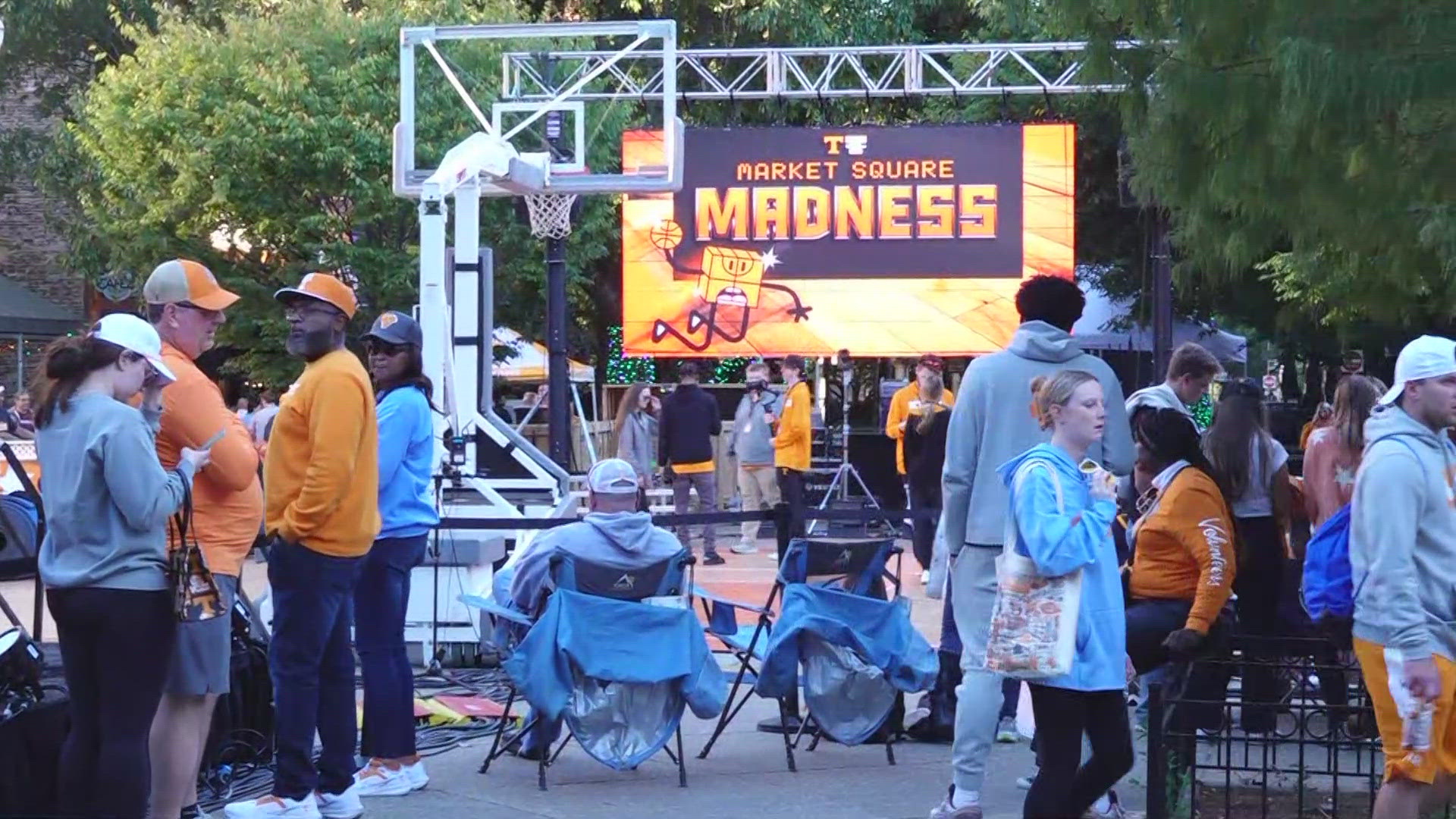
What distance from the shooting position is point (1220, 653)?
679 centimetres

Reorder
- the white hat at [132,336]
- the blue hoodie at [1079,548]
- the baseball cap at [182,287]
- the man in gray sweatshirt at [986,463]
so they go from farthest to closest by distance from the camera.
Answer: the man in gray sweatshirt at [986,463] → the baseball cap at [182,287] → the white hat at [132,336] → the blue hoodie at [1079,548]

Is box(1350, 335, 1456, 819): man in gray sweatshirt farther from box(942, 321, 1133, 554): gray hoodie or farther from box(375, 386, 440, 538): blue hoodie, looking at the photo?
box(375, 386, 440, 538): blue hoodie

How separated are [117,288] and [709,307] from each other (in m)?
10.8

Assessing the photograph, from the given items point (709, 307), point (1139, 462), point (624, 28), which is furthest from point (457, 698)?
point (709, 307)

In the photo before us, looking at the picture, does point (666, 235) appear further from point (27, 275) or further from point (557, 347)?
point (27, 275)

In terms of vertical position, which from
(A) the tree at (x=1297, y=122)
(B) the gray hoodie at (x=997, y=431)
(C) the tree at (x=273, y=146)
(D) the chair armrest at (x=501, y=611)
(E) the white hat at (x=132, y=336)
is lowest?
(D) the chair armrest at (x=501, y=611)

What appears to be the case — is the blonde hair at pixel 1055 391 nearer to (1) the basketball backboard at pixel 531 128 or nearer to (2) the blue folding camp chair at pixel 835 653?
(2) the blue folding camp chair at pixel 835 653

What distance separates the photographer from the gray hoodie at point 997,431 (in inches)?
243

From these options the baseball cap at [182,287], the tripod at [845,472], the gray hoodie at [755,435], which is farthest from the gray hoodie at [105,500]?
the tripod at [845,472]

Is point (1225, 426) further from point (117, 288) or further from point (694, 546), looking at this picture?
point (117, 288)

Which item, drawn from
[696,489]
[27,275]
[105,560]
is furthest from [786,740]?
[27,275]

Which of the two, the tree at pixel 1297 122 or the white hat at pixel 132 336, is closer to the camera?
the white hat at pixel 132 336

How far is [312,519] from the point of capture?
19.7 ft

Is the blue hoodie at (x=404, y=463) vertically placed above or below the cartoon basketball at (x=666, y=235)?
below
